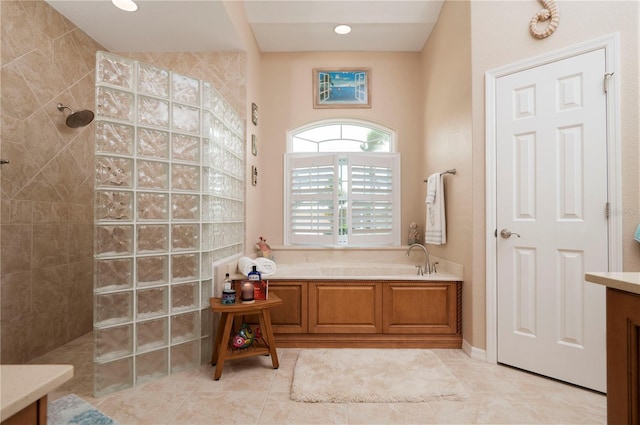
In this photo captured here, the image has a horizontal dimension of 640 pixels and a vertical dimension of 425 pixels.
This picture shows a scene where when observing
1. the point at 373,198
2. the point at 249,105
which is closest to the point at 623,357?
the point at 373,198

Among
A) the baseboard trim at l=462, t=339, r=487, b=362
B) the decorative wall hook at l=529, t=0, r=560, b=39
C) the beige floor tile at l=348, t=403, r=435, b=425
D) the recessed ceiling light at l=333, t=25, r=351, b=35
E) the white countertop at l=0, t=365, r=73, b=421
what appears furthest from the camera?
the recessed ceiling light at l=333, t=25, r=351, b=35

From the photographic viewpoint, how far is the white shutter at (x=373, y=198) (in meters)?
3.85

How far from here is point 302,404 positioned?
1992 mm

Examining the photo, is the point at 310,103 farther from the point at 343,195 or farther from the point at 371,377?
the point at 371,377

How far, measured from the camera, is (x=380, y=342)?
2.82 m

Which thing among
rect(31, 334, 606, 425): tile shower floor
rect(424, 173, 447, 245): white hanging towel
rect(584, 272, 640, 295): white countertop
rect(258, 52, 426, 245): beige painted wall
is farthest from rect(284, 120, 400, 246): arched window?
rect(584, 272, 640, 295): white countertop

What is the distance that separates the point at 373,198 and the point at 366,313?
4.77ft

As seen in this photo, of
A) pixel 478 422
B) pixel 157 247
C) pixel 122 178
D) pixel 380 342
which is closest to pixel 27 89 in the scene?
pixel 122 178

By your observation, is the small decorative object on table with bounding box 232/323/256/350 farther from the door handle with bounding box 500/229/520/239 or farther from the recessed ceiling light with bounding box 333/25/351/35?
the recessed ceiling light with bounding box 333/25/351/35

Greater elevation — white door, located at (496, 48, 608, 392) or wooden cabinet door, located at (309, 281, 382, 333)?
white door, located at (496, 48, 608, 392)

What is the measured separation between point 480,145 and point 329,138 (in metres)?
1.85

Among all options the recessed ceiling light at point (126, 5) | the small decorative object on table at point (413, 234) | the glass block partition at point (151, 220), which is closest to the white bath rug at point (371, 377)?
the glass block partition at point (151, 220)

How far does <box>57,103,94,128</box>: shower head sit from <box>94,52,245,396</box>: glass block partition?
870 millimetres

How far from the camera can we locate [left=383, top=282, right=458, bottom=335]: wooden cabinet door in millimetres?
2826
